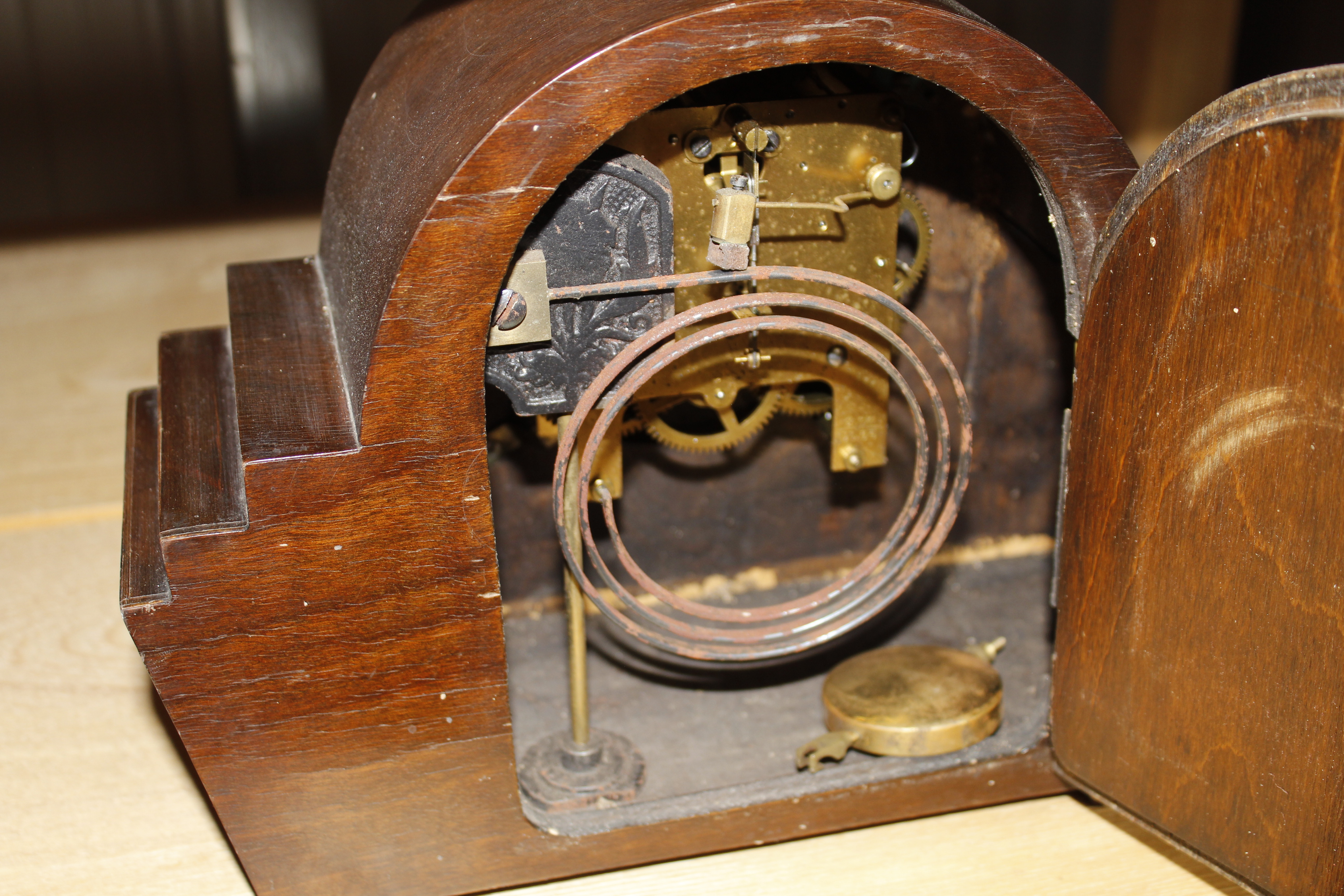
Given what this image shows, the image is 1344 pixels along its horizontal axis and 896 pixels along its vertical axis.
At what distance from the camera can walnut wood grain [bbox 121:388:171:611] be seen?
2.91 ft

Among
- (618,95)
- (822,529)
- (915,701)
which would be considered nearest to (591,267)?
(618,95)

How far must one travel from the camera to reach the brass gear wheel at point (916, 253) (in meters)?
1.19

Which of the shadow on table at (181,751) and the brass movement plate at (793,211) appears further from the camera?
the shadow on table at (181,751)

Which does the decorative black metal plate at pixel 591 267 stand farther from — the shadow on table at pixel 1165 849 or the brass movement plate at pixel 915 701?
the shadow on table at pixel 1165 849

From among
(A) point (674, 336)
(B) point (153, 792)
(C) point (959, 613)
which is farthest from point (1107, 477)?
(B) point (153, 792)

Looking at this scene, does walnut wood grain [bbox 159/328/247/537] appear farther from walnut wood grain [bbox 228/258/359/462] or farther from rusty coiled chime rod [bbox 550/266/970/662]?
rusty coiled chime rod [bbox 550/266/970/662]

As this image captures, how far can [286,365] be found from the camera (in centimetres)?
102

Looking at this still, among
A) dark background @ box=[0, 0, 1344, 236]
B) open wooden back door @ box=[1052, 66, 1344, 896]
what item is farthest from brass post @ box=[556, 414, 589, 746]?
dark background @ box=[0, 0, 1344, 236]

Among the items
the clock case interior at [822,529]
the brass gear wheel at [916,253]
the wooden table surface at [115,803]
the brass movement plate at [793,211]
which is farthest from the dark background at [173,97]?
the brass movement plate at [793,211]

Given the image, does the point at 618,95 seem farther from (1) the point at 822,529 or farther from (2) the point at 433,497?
(1) the point at 822,529

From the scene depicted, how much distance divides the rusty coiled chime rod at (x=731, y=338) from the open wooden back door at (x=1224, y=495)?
0.11 metres

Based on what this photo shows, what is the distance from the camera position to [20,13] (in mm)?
3084

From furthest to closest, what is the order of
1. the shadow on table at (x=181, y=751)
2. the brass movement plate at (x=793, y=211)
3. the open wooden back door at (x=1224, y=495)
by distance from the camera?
1. the shadow on table at (x=181, y=751)
2. the brass movement plate at (x=793, y=211)
3. the open wooden back door at (x=1224, y=495)

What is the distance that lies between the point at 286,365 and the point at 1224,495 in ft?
2.22
